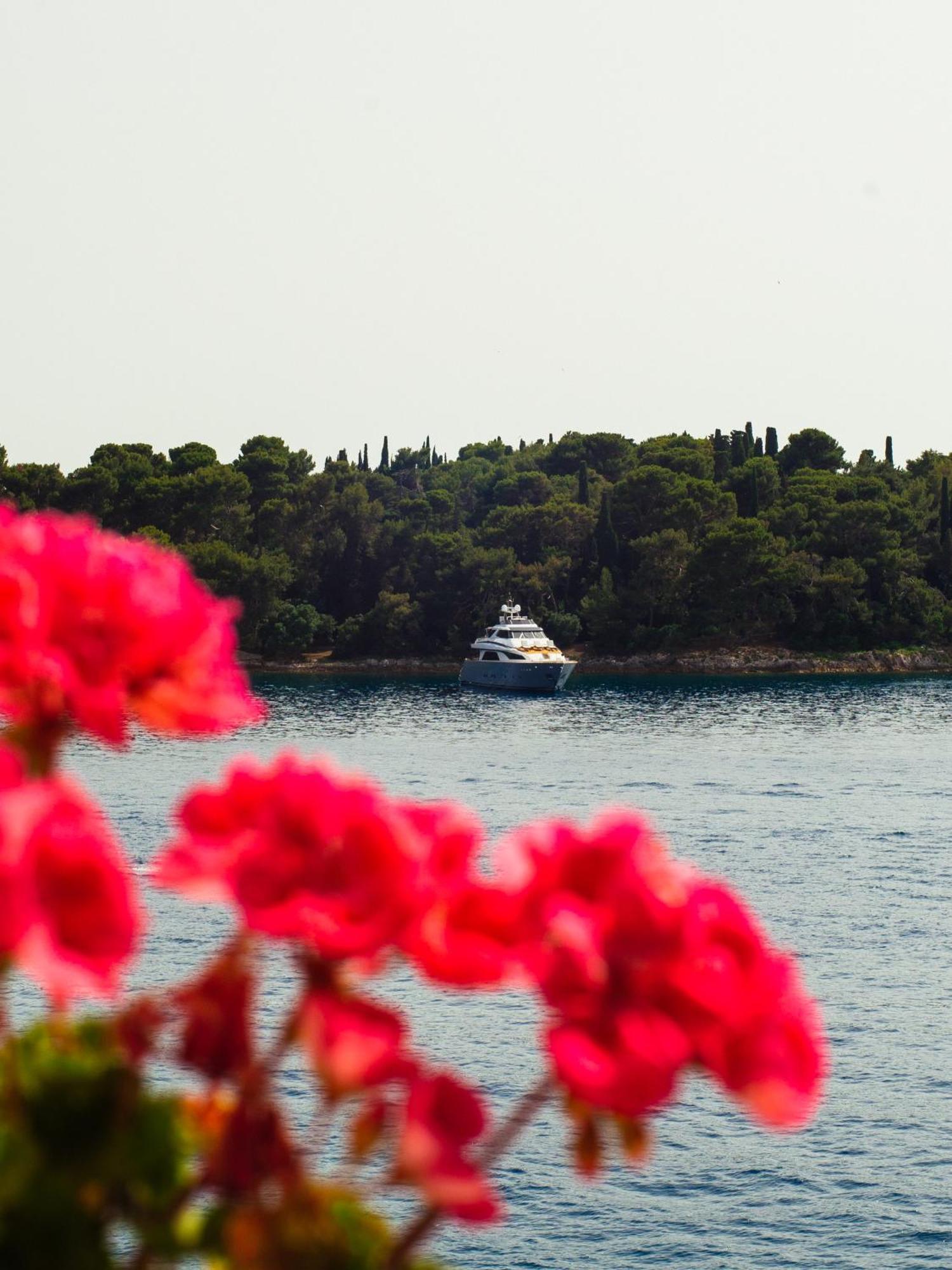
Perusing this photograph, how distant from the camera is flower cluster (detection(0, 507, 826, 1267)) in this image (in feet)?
4.36

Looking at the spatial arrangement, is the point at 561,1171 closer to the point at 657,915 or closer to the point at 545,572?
the point at 657,915

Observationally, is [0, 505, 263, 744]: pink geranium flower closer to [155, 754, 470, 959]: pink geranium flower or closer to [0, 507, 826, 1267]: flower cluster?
[0, 507, 826, 1267]: flower cluster

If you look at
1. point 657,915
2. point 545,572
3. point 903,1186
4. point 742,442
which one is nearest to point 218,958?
point 657,915

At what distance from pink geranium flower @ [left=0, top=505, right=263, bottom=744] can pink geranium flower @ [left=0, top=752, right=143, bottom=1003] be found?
0.26 meters

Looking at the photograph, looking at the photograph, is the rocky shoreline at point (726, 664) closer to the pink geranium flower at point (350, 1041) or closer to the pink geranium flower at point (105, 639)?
the pink geranium flower at point (105, 639)

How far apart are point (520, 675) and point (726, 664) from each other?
16.8 metres

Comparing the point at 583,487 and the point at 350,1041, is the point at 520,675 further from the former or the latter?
the point at 350,1041

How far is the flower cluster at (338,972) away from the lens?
1.33 m

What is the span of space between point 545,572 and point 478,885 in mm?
104084

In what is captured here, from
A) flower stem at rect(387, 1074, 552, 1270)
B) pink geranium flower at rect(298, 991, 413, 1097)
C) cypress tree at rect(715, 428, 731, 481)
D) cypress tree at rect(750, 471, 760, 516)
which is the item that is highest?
cypress tree at rect(715, 428, 731, 481)

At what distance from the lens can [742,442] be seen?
117 metres

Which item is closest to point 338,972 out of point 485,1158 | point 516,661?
point 485,1158

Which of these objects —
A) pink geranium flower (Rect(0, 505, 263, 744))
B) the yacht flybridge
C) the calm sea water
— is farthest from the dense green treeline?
pink geranium flower (Rect(0, 505, 263, 744))

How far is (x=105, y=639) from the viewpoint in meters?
1.59
